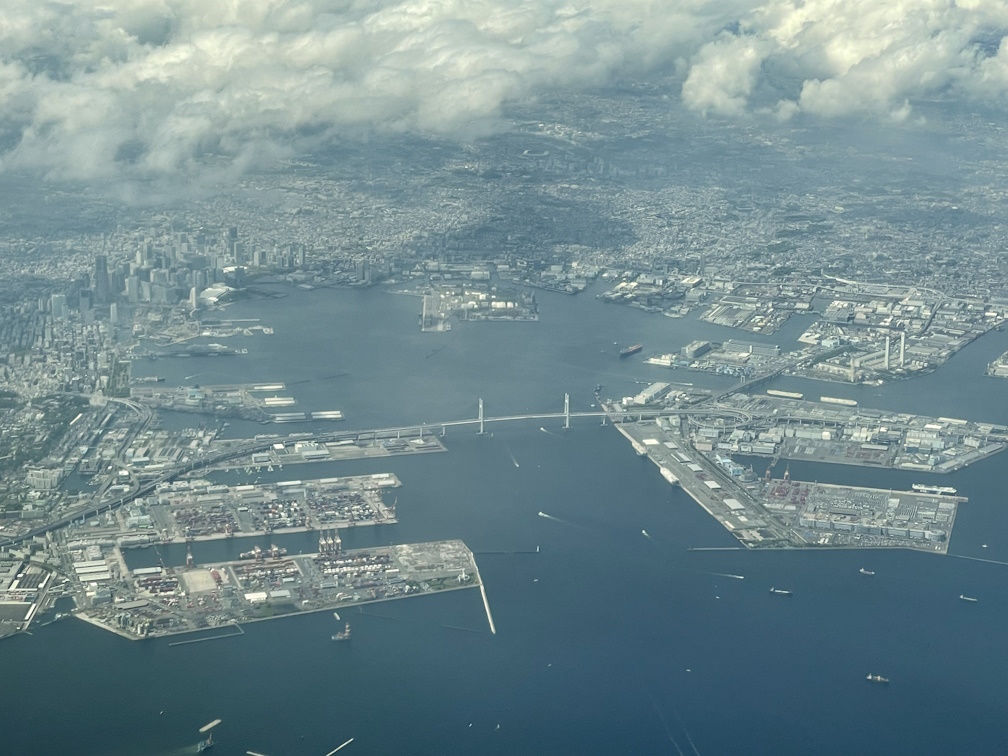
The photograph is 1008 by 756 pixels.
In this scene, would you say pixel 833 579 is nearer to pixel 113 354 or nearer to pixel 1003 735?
pixel 1003 735

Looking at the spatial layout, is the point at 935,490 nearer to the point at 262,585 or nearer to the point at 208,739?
the point at 262,585

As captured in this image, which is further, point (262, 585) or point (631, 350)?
point (631, 350)

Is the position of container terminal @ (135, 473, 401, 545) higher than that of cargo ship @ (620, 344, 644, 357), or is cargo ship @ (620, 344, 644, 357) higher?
cargo ship @ (620, 344, 644, 357)

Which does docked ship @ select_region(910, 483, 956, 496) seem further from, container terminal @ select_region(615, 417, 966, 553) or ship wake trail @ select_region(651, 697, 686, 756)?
ship wake trail @ select_region(651, 697, 686, 756)

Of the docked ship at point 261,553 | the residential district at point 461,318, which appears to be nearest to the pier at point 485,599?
the residential district at point 461,318

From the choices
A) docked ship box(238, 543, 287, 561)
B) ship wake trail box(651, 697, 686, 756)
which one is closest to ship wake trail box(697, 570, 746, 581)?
ship wake trail box(651, 697, 686, 756)

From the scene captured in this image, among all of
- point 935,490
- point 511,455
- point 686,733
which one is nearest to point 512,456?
point 511,455

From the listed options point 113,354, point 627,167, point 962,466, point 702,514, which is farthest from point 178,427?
point 627,167
